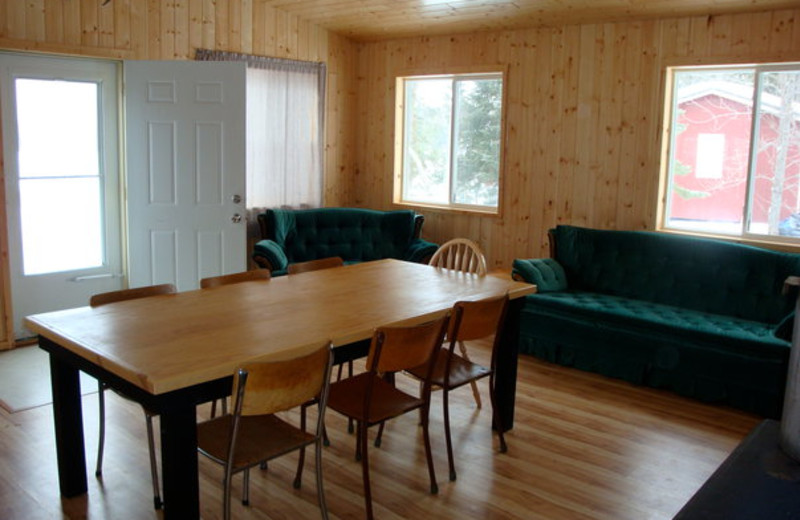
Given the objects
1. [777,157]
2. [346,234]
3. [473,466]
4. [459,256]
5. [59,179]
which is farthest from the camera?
[346,234]

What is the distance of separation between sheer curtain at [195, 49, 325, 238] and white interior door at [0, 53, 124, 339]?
1165mm

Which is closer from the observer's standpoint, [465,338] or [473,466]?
[465,338]

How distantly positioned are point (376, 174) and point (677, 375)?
11.9 ft

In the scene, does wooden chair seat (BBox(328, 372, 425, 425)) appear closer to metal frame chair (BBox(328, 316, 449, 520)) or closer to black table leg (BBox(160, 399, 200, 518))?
metal frame chair (BBox(328, 316, 449, 520))

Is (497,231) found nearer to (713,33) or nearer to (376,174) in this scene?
(376,174)

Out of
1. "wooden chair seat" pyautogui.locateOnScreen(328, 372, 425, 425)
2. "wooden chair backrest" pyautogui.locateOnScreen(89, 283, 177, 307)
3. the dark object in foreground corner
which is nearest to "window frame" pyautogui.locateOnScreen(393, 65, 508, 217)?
"wooden chair seat" pyautogui.locateOnScreen(328, 372, 425, 425)

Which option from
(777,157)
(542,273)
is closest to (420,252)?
(542,273)

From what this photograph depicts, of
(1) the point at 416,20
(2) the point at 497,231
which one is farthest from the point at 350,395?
(1) the point at 416,20

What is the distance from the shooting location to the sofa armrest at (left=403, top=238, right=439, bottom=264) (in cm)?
611

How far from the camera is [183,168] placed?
5.38 meters

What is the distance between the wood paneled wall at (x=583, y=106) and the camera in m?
5.06

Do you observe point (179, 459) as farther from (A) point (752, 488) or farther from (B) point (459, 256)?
(B) point (459, 256)

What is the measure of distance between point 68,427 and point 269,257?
274 centimetres

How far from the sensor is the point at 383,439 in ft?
12.0
